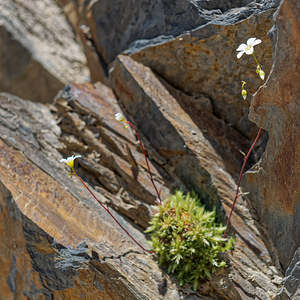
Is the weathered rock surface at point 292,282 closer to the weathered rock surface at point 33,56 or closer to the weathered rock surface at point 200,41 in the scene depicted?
the weathered rock surface at point 200,41

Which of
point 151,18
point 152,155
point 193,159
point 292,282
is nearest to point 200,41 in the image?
point 151,18

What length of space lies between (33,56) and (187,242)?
701cm

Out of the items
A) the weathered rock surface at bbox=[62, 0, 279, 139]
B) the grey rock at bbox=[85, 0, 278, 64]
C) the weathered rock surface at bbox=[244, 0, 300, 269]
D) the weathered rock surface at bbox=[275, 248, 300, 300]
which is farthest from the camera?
the grey rock at bbox=[85, 0, 278, 64]

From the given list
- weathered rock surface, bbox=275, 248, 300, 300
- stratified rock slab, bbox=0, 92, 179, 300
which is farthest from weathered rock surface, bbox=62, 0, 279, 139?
stratified rock slab, bbox=0, 92, 179, 300

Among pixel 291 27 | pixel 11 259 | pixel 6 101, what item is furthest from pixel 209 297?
pixel 6 101

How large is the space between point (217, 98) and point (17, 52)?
6315mm

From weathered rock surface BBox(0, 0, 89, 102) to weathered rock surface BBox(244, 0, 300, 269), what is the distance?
19.2ft

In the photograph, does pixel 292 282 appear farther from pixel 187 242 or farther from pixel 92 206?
pixel 92 206

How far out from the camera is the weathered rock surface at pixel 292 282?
3.49m

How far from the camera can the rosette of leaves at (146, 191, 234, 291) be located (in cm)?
400

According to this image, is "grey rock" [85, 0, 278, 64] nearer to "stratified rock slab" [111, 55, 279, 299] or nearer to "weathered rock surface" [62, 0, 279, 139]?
"weathered rock surface" [62, 0, 279, 139]

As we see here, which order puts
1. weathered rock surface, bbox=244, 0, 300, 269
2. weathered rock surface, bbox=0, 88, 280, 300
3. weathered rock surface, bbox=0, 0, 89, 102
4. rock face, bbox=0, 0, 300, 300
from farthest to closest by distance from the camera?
weathered rock surface, bbox=0, 0, 89, 102, weathered rock surface, bbox=0, 88, 280, 300, rock face, bbox=0, 0, 300, 300, weathered rock surface, bbox=244, 0, 300, 269

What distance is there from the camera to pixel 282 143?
375 cm

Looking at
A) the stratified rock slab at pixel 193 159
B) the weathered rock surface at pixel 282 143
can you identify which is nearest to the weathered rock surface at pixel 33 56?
the stratified rock slab at pixel 193 159
